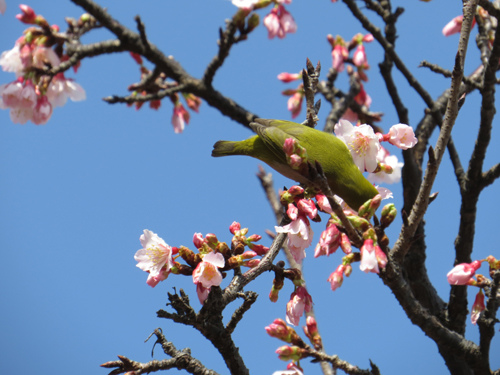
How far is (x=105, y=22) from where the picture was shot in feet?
15.8

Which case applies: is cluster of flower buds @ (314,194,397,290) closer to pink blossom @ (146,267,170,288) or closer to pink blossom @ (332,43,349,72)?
pink blossom @ (146,267,170,288)

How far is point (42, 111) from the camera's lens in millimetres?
4645

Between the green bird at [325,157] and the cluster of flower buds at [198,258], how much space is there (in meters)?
0.56

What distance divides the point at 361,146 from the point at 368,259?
850 mm

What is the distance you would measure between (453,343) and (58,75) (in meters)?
3.97

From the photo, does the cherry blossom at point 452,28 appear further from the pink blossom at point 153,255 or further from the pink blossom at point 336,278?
the pink blossom at point 153,255

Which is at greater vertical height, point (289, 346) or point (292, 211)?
point (292, 211)

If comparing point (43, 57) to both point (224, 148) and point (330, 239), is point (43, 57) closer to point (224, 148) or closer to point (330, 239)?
point (224, 148)

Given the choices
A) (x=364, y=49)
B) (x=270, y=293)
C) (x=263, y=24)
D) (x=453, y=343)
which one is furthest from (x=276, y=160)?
(x=364, y=49)

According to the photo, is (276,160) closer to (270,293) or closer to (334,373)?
(270,293)

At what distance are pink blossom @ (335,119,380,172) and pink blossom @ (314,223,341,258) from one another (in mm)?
538

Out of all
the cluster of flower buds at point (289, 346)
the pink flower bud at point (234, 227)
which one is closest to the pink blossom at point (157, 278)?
the pink flower bud at point (234, 227)

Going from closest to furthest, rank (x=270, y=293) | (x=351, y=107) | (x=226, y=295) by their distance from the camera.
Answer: (x=226, y=295)
(x=270, y=293)
(x=351, y=107)

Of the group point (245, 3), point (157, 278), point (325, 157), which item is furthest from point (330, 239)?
point (245, 3)
